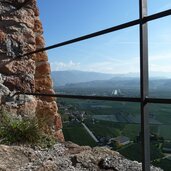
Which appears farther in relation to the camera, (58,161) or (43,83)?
(43,83)

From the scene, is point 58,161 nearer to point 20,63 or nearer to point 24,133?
point 24,133

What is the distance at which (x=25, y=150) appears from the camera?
8.39 ft

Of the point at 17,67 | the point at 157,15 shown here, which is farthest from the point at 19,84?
the point at 157,15

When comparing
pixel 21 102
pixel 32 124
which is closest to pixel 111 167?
pixel 32 124

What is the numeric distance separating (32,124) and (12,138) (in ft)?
0.73

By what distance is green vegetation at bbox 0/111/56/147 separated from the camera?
2.87m

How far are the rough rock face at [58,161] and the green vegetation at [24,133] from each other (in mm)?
208

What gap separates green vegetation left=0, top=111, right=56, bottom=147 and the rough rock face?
0.68 feet

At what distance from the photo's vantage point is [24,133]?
293 centimetres

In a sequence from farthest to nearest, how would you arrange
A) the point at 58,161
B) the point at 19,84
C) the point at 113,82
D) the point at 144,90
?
1. the point at 113,82
2. the point at 19,84
3. the point at 58,161
4. the point at 144,90

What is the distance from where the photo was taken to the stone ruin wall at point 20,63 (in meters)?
3.54

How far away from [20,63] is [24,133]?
3.20 ft

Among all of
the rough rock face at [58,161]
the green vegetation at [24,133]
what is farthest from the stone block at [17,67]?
the rough rock face at [58,161]

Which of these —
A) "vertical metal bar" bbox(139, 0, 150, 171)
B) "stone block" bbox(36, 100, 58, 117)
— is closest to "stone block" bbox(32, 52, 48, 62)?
"stone block" bbox(36, 100, 58, 117)
